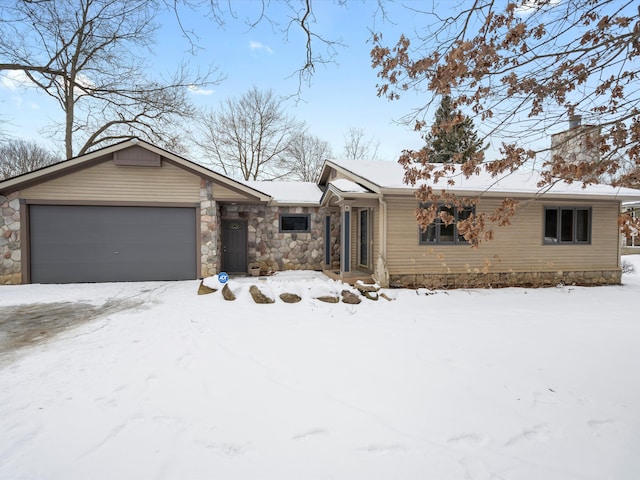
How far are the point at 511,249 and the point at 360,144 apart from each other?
1882 centimetres

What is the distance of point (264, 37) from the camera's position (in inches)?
148

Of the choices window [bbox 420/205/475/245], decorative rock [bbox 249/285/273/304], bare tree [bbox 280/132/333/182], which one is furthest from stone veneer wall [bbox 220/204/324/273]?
bare tree [bbox 280/132/333/182]

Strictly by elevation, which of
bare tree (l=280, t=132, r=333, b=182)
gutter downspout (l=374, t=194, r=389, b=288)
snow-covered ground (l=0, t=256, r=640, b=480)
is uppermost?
bare tree (l=280, t=132, r=333, b=182)

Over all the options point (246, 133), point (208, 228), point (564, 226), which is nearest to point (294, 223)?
point (208, 228)

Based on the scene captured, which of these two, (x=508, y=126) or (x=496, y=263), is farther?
(x=496, y=263)

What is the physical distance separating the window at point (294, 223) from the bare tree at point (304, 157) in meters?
12.3

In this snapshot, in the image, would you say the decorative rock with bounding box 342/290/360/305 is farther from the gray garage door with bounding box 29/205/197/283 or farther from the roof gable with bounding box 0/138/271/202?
the gray garage door with bounding box 29/205/197/283

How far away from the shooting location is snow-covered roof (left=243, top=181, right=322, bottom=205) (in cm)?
1184

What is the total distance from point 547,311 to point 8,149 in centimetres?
3498

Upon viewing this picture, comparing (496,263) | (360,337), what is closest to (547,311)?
(496,263)

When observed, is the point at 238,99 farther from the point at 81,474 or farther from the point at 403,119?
the point at 81,474

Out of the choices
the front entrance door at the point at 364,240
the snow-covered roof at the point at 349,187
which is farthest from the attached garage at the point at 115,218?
the front entrance door at the point at 364,240

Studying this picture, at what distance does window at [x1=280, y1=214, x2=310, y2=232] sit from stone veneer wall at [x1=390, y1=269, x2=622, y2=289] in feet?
14.4

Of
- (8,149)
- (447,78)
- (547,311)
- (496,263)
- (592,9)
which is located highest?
(8,149)
